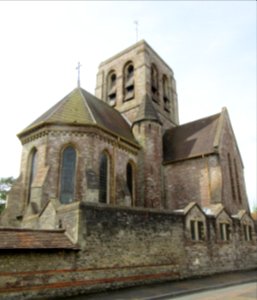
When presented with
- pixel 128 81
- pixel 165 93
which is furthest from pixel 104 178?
pixel 165 93

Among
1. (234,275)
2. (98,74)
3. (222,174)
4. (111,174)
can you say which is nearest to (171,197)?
(222,174)

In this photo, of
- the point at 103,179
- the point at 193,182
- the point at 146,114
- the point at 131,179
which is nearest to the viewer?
the point at 103,179

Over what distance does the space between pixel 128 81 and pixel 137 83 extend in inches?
71.4

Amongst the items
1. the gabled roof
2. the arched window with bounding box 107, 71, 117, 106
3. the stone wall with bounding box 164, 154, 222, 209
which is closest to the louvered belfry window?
the gabled roof

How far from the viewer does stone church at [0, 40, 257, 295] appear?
40.7ft

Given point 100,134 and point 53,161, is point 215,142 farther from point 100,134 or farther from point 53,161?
point 53,161

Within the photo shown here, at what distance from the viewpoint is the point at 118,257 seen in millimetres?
12797

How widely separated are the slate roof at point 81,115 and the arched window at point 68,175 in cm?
190

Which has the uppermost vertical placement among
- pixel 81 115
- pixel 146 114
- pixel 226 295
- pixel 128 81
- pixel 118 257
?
pixel 128 81

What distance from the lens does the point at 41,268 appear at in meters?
10.6

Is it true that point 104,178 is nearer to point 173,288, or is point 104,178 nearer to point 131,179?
point 131,179

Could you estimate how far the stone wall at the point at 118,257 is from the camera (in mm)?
10281

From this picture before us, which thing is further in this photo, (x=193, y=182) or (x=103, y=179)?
(x=193, y=182)

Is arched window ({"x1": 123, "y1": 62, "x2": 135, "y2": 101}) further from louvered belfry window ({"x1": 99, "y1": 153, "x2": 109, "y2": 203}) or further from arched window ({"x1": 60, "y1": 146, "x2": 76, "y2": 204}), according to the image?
arched window ({"x1": 60, "y1": 146, "x2": 76, "y2": 204})
